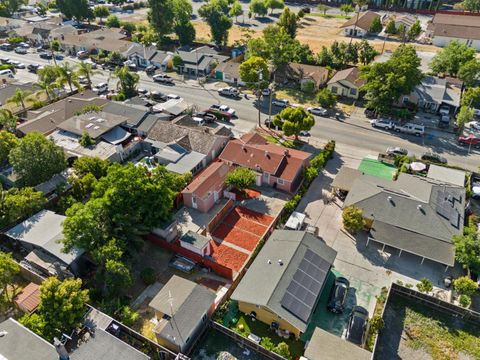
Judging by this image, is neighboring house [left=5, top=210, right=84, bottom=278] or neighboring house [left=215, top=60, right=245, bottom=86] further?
neighboring house [left=215, top=60, right=245, bottom=86]

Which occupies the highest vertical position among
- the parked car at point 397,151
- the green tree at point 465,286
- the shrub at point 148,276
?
the parked car at point 397,151

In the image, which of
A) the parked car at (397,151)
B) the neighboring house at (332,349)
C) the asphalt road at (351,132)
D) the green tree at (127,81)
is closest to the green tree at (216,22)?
the asphalt road at (351,132)

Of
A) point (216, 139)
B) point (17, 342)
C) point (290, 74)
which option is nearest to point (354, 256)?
point (216, 139)

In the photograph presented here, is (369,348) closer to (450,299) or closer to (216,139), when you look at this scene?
(450,299)

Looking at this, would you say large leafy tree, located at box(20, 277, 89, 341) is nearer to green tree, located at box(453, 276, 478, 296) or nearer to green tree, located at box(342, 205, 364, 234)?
green tree, located at box(342, 205, 364, 234)

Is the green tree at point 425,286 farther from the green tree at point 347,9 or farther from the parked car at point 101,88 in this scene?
the green tree at point 347,9

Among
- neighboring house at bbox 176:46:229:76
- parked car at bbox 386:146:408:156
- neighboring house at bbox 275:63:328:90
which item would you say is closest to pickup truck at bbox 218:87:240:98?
neighboring house at bbox 176:46:229:76

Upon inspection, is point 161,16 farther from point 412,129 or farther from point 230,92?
point 412,129
